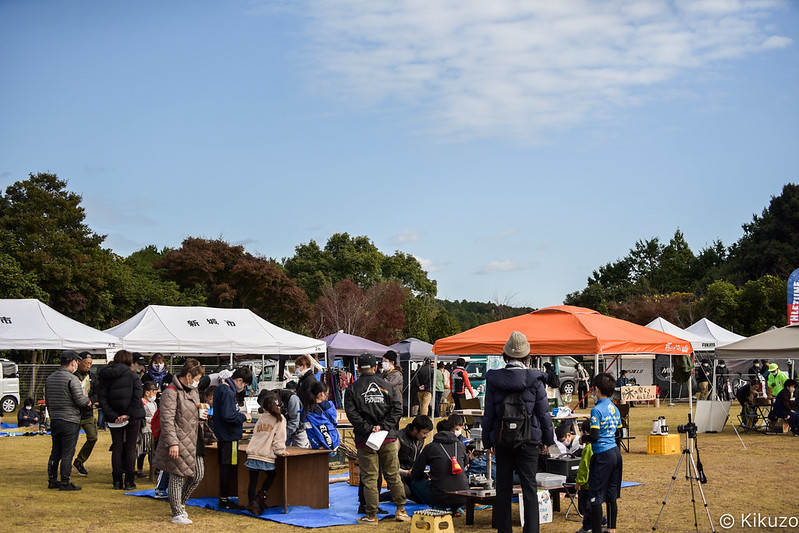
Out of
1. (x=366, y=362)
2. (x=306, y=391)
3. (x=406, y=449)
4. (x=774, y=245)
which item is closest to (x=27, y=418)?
(x=306, y=391)

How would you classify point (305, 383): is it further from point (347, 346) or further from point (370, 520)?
point (347, 346)

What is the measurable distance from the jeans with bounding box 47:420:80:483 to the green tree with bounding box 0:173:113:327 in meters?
21.3

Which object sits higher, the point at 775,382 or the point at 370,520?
the point at 775,382

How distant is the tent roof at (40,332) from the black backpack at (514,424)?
1550 cm

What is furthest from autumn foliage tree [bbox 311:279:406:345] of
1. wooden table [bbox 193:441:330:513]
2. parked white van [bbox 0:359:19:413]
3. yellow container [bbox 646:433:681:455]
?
wooden table [bbox 193:441:330:513]

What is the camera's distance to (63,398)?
10094mm

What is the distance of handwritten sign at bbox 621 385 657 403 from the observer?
1867 centimetres

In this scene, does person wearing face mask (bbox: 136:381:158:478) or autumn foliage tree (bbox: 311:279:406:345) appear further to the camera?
autumn foliage tree (bbox: 311:279:406:345)

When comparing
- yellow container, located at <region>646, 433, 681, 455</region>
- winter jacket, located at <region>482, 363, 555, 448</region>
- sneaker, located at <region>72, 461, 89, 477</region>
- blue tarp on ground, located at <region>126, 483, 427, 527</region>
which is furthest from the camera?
yellow container, located at <region>646, 433, 681, 455</region>

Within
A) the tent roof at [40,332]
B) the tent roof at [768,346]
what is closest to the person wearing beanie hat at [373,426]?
the tent roof at [768,346]

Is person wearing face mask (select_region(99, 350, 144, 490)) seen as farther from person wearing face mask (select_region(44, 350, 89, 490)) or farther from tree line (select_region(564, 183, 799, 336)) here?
tree line (select_region(564, 183, 799, 336))

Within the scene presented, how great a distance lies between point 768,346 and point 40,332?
17.0 metres

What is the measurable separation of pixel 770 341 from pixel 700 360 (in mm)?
13997

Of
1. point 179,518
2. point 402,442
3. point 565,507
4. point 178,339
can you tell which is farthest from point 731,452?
point 178,339
